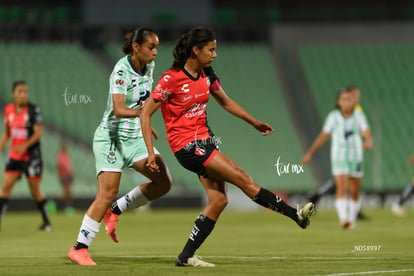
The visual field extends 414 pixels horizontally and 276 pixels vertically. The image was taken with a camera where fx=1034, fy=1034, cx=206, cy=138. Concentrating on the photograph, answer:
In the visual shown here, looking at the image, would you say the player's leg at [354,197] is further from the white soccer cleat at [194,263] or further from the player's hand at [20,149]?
the white soccer cleat at [194,263]

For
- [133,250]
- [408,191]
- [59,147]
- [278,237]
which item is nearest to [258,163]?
[59,147]

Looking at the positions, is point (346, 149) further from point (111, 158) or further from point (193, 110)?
point (193, 110)

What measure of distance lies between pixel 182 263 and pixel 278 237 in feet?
18.2

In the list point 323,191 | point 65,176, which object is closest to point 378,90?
point 65,176

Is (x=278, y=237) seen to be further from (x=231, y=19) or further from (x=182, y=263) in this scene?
(x=231, y=19)

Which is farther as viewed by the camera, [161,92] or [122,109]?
[122,109]

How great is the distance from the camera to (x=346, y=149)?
61.8ft

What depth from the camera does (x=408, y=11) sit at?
3831 centimetres

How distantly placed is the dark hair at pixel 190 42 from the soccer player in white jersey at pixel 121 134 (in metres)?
0.58

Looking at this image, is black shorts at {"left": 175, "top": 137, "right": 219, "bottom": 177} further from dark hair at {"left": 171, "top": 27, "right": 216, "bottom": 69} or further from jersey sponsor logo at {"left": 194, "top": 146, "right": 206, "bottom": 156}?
dark hair at {"left": 171, "top": 27, "right": 216, "bottom": 69}

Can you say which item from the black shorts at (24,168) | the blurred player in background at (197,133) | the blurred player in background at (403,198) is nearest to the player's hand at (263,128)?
the blurred player in background at (197,133)

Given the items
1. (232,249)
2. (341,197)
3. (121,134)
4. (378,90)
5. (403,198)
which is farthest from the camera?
(378,90)

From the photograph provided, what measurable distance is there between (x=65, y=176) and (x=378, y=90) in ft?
40.7

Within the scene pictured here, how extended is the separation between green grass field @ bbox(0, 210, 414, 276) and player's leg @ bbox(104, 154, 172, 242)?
1.57 feet
